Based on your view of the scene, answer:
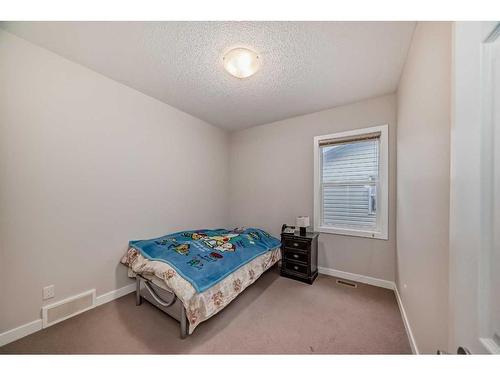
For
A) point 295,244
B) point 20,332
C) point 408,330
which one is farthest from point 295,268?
point 20,332

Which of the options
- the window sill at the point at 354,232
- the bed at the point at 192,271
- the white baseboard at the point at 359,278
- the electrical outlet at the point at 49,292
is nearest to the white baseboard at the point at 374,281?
the white baseboard at the point at 359,278

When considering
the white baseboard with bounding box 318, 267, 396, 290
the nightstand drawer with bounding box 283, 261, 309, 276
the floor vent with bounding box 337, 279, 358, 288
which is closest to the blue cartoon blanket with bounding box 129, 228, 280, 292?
the nightstand drawer with bounding box 283, 261, 309, 276

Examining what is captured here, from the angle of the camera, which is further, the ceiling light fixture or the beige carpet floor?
the ceiling light fixture

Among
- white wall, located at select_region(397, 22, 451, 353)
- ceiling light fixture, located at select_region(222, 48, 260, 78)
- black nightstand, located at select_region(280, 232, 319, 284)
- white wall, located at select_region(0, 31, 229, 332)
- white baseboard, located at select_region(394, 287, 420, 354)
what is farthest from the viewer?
black nightstand, located at select_region(280, 232, 319, 284)

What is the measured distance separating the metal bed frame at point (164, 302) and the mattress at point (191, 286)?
0.08 m

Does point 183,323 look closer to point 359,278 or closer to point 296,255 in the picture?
point 296,255

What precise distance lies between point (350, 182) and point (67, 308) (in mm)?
3442

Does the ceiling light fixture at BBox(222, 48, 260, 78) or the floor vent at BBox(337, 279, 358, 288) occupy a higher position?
the ceiling light fixture at BBox(222, 48, 260, 78)

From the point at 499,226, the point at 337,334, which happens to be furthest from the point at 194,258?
the point at 499,226

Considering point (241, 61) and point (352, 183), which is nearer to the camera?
point (241, 61)

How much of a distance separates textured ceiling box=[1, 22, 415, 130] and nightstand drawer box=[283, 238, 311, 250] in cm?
192

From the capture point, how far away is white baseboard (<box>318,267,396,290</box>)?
226 cm

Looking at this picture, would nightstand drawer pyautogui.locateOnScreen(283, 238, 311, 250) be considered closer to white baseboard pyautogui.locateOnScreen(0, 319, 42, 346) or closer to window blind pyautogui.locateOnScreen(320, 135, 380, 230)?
window blind pyautogui.locateOnScreen(320, 135, 380, 230)

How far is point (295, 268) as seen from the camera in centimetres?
251
